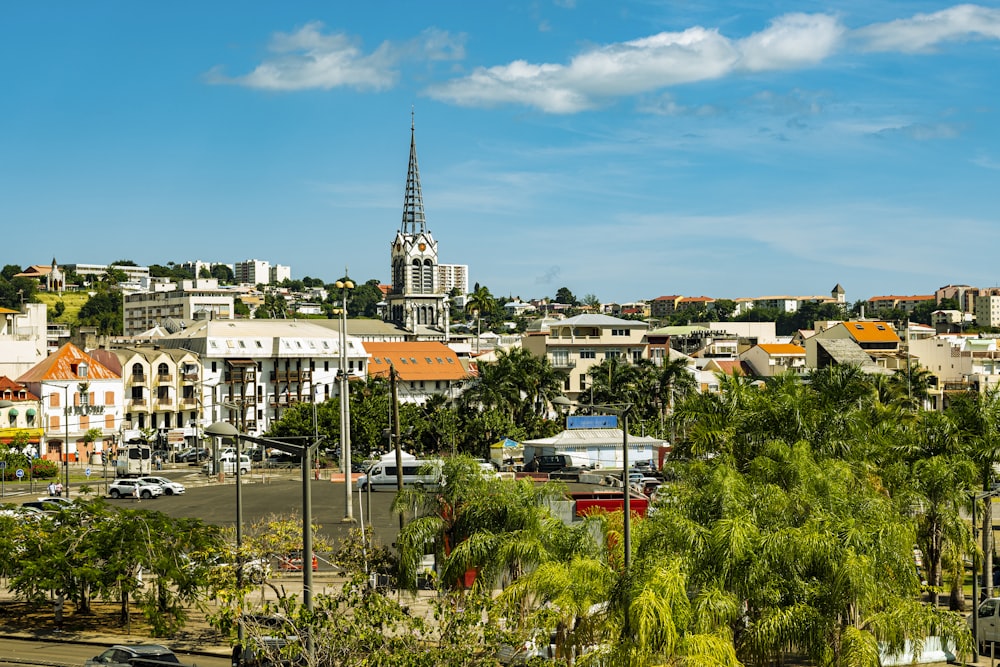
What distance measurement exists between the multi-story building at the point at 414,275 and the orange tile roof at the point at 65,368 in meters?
96.9

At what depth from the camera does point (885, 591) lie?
23.6 meters

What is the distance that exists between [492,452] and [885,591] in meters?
53.0

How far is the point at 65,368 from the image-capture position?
86250 millimetres

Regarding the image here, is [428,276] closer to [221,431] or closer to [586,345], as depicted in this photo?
[586,345]

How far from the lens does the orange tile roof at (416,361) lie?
108 m

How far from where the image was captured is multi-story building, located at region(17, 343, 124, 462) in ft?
275

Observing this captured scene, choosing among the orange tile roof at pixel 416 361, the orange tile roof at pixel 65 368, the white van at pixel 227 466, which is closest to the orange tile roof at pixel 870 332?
the orange tile roof at pixel 416 361

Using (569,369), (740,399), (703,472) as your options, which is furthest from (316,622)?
(569,369)

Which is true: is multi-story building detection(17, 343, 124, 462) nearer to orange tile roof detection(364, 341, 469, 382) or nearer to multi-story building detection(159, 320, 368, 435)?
multi-story building detection(159, 320, 368, 435)

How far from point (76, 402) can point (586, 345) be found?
Result: 152ft

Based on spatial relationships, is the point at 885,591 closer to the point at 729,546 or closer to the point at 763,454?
the point at 729,546

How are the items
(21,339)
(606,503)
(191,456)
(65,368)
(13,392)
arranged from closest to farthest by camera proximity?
(606,503) < (13,392) < (191,456) < (65,368) < (21,339)

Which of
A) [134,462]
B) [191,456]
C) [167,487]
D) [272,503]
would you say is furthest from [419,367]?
[272,503]

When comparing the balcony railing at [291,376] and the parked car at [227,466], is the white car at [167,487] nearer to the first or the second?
the parked car at [227,466]
